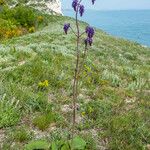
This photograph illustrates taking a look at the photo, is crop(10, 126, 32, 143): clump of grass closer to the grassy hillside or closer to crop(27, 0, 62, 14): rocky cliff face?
the grassy hillside

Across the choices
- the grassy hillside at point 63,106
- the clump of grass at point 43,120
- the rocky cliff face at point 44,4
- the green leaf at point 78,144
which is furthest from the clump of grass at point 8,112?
the rocky cliff face at point 44,4

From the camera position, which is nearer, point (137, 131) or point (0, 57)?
point (137, 131)

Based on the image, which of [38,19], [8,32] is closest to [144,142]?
[8,32]

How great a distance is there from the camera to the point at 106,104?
11.0m

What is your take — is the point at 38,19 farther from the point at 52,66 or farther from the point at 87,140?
the point at 87,140

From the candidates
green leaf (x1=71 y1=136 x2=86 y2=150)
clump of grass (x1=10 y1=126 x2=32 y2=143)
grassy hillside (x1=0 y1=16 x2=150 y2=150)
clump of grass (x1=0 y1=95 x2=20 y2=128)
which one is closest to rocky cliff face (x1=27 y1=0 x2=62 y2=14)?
grassy hillside (x1=0 y1=16 x2=150 y2=150)

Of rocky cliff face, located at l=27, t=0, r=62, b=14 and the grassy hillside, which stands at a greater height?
the grassy hillside

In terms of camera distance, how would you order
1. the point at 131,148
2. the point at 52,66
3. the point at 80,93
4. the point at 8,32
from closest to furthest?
the point at 131,148 < the point at 80,93 < the point at 52,66 < the point at 8,32

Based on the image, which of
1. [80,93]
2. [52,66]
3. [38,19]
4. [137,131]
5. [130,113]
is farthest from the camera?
[38,19]

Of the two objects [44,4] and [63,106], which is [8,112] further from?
[44,4]

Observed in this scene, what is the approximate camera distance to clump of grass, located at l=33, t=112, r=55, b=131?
364 inches

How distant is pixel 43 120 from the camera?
30.9ft

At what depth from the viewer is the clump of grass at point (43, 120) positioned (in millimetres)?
9252

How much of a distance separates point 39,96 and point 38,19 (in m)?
29.4
